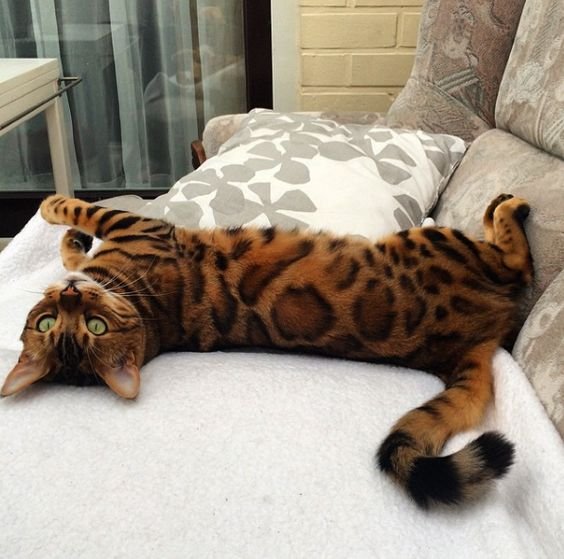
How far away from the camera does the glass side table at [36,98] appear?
1669 millimetres

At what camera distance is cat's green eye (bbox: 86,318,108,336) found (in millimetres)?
1007

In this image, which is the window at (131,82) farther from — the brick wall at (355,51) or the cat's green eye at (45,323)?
the cat's green eye at (45,323)

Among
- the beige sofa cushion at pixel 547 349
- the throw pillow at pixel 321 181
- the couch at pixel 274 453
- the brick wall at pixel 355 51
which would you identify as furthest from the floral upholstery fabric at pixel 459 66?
the beige sofa cushion at pixel 547 349

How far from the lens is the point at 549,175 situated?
44.0 inches

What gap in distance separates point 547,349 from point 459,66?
89cm

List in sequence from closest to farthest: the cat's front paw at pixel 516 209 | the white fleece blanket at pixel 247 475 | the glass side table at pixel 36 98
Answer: the white fleece blanket at pixel 247 475 → the cat's front paw at pixel 516 209 → the glass side table at pixel 36 98

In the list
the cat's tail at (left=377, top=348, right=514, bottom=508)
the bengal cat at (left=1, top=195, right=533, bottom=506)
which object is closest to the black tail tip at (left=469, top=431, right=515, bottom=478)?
the cat's tail at (left=377, top=348, right=514, bottom=508)

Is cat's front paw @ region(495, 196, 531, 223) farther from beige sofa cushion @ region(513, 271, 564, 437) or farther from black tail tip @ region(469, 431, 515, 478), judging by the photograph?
black tail tip @ region(469, 431, 515, 478)

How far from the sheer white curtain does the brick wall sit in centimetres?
36

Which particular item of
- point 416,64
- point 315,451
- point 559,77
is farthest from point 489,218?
point 416,64

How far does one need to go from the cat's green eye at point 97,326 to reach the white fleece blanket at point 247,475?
12cm

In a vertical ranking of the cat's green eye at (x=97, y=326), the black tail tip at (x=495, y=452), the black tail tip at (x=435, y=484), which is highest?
the black tail tip at (x=495, y=452)

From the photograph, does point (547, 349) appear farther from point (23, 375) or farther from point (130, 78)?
point (130, 78)

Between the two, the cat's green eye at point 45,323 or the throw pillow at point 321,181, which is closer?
the cat's green eye at point 45,323
